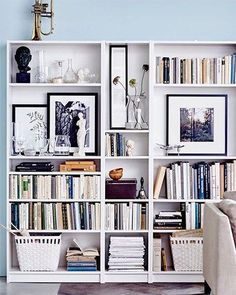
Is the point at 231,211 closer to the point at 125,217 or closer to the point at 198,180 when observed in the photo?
the point at 198,180

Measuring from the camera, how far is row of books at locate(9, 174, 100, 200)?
575 centimetres

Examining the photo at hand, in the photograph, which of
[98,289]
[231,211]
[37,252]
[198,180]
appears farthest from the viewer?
[198,180]

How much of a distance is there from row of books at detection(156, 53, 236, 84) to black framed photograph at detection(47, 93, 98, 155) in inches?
25.9

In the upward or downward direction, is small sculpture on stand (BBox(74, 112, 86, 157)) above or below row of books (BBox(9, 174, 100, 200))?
above

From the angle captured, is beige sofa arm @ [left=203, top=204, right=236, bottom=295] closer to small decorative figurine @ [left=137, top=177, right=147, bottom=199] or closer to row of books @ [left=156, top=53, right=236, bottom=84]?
small decorative figurine @ [left=137, top=177, right=147, bottom=199]

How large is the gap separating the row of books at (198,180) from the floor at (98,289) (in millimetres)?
782

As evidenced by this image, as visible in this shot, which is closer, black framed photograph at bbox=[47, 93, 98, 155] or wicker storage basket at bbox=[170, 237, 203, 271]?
wicker storage basket at bbox=[170, 237, 203, 271]

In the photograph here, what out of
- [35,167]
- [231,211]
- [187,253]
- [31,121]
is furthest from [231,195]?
[31,121]

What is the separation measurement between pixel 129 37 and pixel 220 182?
60.1 inches

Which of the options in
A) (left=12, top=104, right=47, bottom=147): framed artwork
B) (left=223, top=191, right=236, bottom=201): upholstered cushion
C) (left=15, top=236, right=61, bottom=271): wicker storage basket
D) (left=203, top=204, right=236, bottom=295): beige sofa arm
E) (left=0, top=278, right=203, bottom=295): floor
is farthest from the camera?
(left=12, top=104, right=47, bottom=147): framed artwork

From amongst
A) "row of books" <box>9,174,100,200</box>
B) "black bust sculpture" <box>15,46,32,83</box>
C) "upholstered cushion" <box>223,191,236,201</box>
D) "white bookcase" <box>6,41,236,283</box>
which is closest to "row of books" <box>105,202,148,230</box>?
"white bookcase" <box>6,41,236,283</box>

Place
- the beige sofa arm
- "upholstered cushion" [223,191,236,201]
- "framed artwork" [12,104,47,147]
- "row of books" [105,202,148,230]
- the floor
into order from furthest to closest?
1. "framed artwork" [12,104,47,147]
2. "row of books" [105,202,148,230]
3. the floor
4. "upholstered cushion" [223,191,236,201]
5. the beige sofa arm

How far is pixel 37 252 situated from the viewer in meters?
5.70

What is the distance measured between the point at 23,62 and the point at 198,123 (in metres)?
1.64
